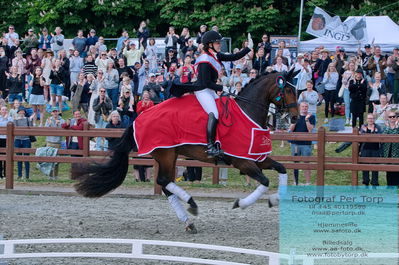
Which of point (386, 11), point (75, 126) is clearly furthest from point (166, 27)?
point (75, 126)

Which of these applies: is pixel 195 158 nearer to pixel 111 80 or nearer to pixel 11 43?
pixel 111 80

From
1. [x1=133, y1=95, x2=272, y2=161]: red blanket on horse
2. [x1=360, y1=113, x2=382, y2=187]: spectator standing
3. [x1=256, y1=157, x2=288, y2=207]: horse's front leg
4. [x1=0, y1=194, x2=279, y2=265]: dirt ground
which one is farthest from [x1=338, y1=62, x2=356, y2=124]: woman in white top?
[x1=133, y1=95, x2=272, y2=161]: red blanket on horse

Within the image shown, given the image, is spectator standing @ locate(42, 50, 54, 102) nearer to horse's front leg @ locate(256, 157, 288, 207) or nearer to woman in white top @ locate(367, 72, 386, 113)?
woman in white top @ locate(367, 72, 386, 113)

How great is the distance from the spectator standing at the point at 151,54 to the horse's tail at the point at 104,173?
12460 mm

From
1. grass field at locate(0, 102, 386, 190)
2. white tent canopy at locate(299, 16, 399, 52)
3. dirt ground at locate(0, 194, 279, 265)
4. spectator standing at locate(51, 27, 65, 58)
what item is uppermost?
white tent canopy at locate(299, 16, 399, 52)

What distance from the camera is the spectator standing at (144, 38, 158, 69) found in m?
24.5

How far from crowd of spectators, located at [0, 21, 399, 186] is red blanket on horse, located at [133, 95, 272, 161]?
6.67 meters

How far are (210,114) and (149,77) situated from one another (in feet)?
35.7

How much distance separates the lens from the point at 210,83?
11.5 metres

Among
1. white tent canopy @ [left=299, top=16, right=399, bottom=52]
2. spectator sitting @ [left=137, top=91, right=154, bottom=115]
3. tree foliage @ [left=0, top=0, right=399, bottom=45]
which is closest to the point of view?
spectator sitting @ [left=137, top=91, right=154, bottom=115]

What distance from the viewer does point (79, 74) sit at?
2434 cm

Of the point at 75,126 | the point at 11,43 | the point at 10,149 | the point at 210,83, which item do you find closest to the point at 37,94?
the point at 11,43

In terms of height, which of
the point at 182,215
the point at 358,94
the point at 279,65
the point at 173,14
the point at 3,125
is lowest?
the point at 182,215

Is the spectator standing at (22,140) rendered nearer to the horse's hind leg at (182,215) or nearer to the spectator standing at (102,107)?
the spectator standing at (102,107)
